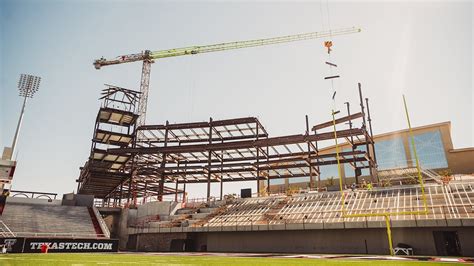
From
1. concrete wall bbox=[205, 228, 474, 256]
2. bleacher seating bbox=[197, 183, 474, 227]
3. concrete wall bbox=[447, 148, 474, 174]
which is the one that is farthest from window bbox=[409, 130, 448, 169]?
concrete wall bbox=[205, 228, 474, 256]

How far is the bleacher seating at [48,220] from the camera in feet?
93.2

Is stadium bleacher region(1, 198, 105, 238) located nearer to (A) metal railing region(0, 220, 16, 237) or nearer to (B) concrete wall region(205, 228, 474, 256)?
(A) metal railing region(0, 220, 16, 237)

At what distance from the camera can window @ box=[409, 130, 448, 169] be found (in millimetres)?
49544

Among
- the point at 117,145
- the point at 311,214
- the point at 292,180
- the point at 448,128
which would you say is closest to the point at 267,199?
the point at 311,214

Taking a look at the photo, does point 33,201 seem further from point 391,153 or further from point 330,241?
point 391,153

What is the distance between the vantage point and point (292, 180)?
6462cm

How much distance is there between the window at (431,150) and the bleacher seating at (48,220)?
49278 millimetres

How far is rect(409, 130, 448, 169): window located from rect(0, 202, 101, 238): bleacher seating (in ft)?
162

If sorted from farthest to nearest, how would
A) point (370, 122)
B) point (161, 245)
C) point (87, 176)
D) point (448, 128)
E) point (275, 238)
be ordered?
point (448, 128), point (87, 176), point (370, 122), point (161, 245), point (275, 238)

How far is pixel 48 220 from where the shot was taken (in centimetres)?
3136

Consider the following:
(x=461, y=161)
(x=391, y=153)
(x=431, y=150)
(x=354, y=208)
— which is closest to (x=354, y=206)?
(x=354, y=208)

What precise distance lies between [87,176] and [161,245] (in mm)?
22136

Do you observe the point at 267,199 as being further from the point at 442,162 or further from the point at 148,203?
the point at 442,162

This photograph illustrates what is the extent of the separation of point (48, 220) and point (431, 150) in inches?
2190
